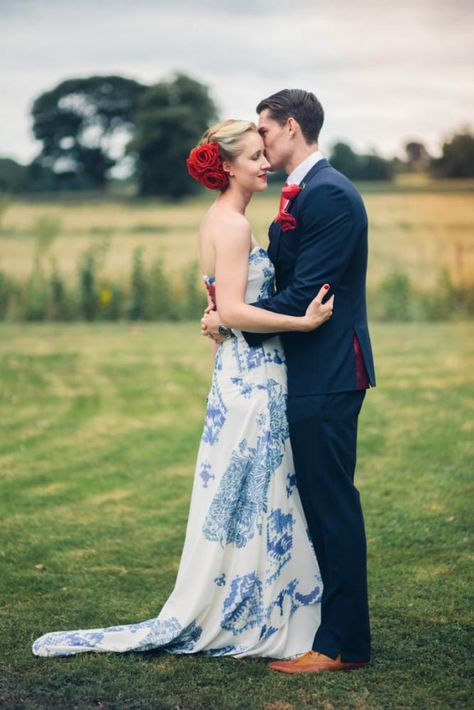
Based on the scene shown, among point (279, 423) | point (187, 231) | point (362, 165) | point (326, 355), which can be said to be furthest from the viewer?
point (187, 231)

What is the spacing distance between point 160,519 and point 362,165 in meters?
11.7

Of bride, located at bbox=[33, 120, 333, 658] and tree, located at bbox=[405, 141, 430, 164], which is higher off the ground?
tree, located at bbox=[405, 141, 430, 164]

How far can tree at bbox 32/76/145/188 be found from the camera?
1705 centimetres

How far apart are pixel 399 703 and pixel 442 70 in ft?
39.2

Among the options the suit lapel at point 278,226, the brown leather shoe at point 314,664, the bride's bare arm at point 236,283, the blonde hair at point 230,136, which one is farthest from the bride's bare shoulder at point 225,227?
the brown leather shoe at point 314,664

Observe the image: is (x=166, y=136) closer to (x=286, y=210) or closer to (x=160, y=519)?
(x=160, y=519)

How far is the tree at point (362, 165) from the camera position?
55.4ft

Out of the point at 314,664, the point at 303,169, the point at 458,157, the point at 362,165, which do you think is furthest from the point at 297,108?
the point at 458,157

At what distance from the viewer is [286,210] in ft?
12.8

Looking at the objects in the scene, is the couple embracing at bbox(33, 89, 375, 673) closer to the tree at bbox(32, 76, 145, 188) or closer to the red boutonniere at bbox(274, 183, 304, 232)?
the red boutonniere at bbox(274, 183, 304, 232)

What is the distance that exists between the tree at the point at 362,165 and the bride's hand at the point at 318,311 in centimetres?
1340

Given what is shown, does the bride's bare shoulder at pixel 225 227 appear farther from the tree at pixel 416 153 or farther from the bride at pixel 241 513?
the tree at pixel 416 153

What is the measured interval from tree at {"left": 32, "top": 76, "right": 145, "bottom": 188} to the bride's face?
13.7 meters

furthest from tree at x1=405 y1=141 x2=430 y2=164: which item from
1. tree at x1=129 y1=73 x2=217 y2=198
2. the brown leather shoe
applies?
the brown leather shoe
